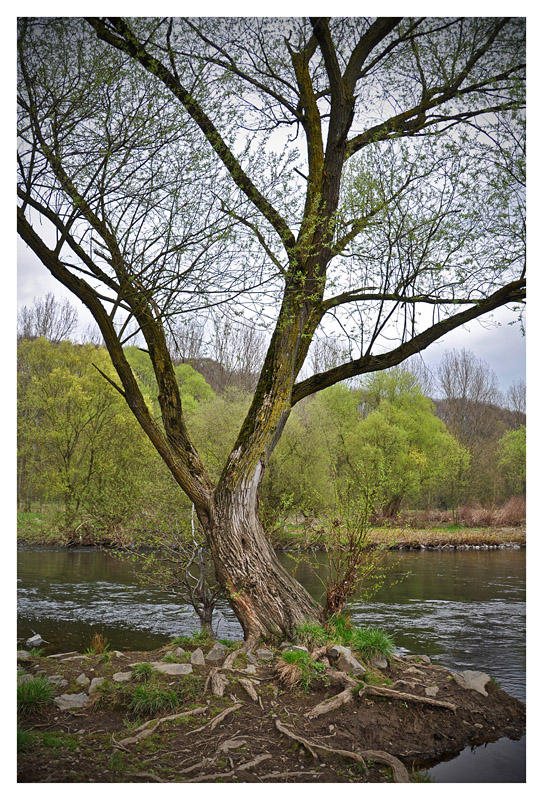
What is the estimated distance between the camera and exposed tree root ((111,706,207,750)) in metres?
3.35

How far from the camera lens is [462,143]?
5.18 meters

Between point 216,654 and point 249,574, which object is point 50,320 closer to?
point 249,574

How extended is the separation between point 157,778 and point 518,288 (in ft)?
14.2

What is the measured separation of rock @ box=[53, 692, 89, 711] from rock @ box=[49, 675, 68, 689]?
173 mm

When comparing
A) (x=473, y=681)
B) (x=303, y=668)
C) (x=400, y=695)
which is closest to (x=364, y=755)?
(x=400, y=695)

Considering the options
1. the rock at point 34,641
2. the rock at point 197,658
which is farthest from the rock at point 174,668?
the rock at point 34,641

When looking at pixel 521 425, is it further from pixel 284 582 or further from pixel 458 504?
pixel 458 504

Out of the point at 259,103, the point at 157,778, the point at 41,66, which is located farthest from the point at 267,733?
the point at 259,103

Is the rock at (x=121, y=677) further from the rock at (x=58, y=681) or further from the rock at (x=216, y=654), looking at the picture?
the rock at (x=216, y=654)

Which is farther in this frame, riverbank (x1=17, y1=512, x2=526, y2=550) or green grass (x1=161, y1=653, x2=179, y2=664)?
riverbank (x1=17, y1=512, x2=526, y2=550)

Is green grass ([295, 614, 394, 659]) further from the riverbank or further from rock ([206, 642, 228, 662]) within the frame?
the riverbank

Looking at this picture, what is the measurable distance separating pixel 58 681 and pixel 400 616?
5.19m

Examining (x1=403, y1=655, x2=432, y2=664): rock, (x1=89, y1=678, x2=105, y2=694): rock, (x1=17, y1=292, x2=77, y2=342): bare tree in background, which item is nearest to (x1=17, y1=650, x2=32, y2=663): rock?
(x1=89, y1=678, x2=105, y2=694): rock

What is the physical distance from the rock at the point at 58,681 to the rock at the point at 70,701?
0.17m
